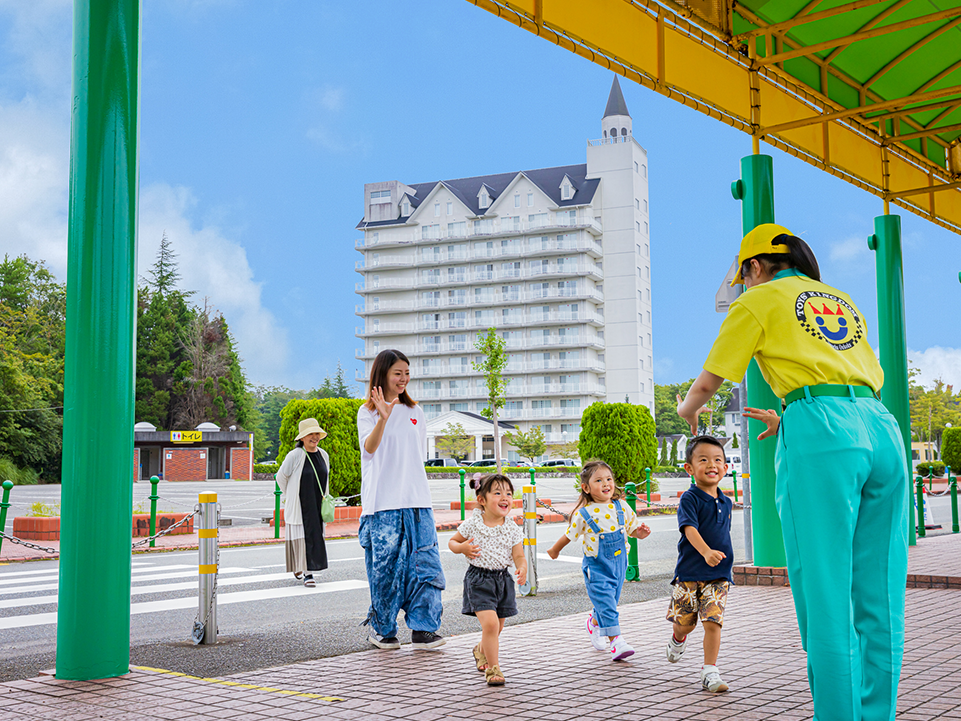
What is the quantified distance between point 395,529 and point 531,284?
86.9m

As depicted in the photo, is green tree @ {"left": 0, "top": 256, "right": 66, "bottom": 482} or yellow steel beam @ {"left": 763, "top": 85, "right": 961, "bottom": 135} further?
green tree @ {"left": 0, "top": 256, "right": 66, "bottom": 482}

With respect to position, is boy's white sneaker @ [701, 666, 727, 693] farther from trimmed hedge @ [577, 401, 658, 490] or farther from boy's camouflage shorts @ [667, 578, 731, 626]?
trimmed hedge @ [577, 401, 658, 490]

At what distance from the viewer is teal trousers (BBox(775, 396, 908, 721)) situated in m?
3.39

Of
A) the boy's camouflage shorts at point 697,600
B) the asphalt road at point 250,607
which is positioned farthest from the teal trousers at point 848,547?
the asphalt road at point 250,607

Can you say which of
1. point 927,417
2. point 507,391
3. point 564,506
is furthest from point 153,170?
point 564,506

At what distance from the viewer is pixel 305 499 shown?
1050 centimetres

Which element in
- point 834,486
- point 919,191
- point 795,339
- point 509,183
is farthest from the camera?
point 509,183

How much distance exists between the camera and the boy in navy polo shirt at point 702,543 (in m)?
5.29

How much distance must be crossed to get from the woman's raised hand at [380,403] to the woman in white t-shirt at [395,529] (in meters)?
0.02

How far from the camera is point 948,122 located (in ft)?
38.0

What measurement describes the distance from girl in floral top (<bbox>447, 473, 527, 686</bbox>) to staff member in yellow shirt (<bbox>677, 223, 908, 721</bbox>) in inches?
81.9

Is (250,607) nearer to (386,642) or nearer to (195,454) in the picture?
(386,642)

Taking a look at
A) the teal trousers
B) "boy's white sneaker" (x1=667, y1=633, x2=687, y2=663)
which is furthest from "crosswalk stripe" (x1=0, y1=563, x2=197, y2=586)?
the teal trousers

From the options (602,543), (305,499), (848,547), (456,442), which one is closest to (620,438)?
(305,499)
